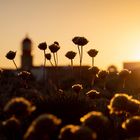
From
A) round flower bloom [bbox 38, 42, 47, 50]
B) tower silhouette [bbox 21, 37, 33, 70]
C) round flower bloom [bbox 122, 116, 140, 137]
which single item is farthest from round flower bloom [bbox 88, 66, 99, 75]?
tower silhouette [bbox 21, 37, 33, 70]

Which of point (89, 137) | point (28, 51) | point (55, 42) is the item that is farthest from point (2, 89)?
point (28, 51)

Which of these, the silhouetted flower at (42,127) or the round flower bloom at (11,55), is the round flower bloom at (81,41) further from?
the silhouetted flower at (42,127)

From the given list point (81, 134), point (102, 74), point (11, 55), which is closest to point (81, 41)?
point (102, 74)

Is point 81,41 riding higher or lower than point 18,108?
higher

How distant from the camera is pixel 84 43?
45.3 ft

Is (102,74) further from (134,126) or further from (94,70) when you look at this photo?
(134,126)

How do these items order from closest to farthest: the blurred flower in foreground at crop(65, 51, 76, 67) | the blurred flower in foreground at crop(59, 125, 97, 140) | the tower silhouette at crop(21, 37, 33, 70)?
the blurred flower in foreground at crop(59, 125, 97, 140), the blurred flower in foreground at crop(65, 51, 76, 67), the tower silhouette at crop(21, 37, 33, 70)

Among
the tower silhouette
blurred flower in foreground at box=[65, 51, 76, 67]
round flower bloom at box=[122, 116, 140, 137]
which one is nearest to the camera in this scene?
round flower bloom at box=[122, 116, 140, 137]

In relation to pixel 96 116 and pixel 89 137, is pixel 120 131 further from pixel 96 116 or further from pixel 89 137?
pixel 89 137

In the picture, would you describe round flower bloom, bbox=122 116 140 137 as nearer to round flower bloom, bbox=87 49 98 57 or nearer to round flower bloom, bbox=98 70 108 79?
round flower bloom, bbox=98 70 108 79

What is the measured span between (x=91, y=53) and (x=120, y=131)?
215 inches

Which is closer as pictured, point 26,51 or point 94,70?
point 94,70

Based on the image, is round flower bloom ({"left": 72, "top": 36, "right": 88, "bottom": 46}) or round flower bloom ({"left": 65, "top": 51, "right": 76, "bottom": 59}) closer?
round flower bloom ({"left": 72, "top": 36, "right": 88, "bottom": 46})

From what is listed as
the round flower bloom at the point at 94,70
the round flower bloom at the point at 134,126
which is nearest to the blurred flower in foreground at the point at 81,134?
the round flower bloom at the point at 134,126
